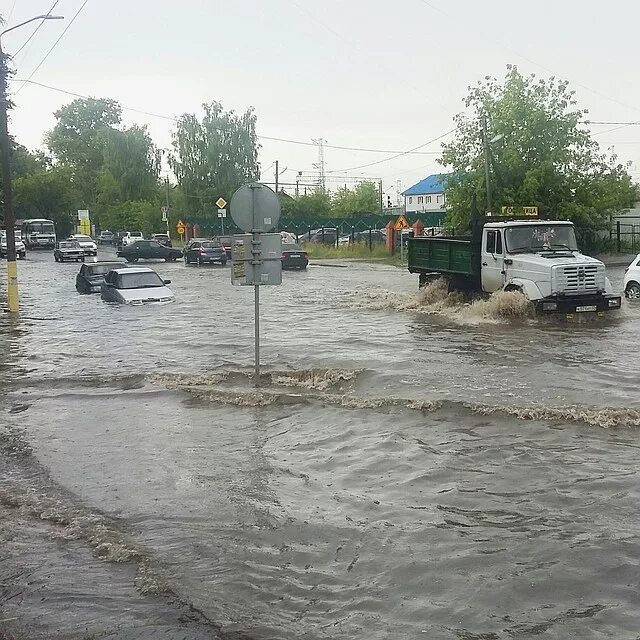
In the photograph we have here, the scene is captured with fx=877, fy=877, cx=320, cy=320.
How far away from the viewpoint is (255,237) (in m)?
11.7

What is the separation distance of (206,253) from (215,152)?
28.5m

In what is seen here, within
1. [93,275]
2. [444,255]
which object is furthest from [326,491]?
[93,275]

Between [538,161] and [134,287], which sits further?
[538,161]

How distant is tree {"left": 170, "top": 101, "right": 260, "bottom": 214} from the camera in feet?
246

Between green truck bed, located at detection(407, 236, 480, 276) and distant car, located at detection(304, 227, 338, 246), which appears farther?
distant car, located at detection(304, 227, 338, 246)

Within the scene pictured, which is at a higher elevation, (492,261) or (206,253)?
(206,253)

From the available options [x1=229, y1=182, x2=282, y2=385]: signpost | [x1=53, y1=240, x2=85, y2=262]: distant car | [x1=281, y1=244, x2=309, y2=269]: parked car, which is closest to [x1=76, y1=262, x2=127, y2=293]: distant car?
[x1=281, y1=244, x2=309, y2=269]: parked car

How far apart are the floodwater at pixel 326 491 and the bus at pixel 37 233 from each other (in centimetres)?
6289

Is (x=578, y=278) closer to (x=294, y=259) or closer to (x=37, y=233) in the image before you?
(x=294, y=259)

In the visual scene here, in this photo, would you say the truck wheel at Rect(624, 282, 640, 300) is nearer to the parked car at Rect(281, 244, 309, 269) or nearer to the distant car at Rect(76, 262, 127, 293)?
the distant car at Rect(76, 262, 127, 293)

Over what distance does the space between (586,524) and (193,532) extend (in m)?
2.90

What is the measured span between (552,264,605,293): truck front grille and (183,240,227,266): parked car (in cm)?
3268

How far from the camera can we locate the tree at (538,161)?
126ft

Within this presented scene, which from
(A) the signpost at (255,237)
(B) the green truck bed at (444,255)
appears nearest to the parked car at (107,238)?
(B) the green truck bed at (444,255)
